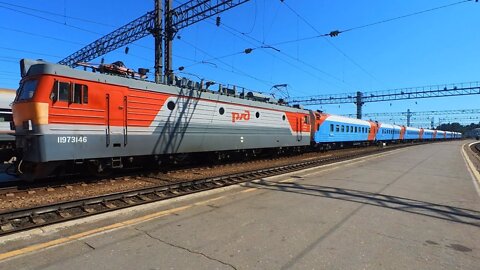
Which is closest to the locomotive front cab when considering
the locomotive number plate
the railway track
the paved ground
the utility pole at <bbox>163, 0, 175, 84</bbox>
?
the locomotive number plate

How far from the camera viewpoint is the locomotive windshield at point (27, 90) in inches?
386

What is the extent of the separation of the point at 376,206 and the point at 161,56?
19.7 meters

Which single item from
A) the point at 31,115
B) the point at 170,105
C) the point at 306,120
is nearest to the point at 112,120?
the point at 31,115

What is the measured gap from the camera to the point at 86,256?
5008 mm

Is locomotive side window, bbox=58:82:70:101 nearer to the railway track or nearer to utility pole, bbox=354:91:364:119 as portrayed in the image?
the railway track

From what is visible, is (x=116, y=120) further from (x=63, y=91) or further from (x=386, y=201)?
(x=386, y=201)

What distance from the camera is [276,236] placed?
20.1 feet

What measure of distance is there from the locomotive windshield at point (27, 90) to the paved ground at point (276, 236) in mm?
4867

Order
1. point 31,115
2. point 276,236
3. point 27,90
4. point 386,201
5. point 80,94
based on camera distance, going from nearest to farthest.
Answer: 1. point 276,236
2. point 386,201
3. point 31,115
4. point 27,90
5. point 80,94

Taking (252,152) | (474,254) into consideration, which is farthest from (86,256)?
(252,152)

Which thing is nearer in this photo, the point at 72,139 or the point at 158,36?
the point at 72,139

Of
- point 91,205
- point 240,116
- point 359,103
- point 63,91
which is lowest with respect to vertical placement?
point 91,205

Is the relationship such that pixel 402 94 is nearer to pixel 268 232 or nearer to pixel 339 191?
pixel 339 191

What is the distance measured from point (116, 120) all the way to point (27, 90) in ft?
8.12
